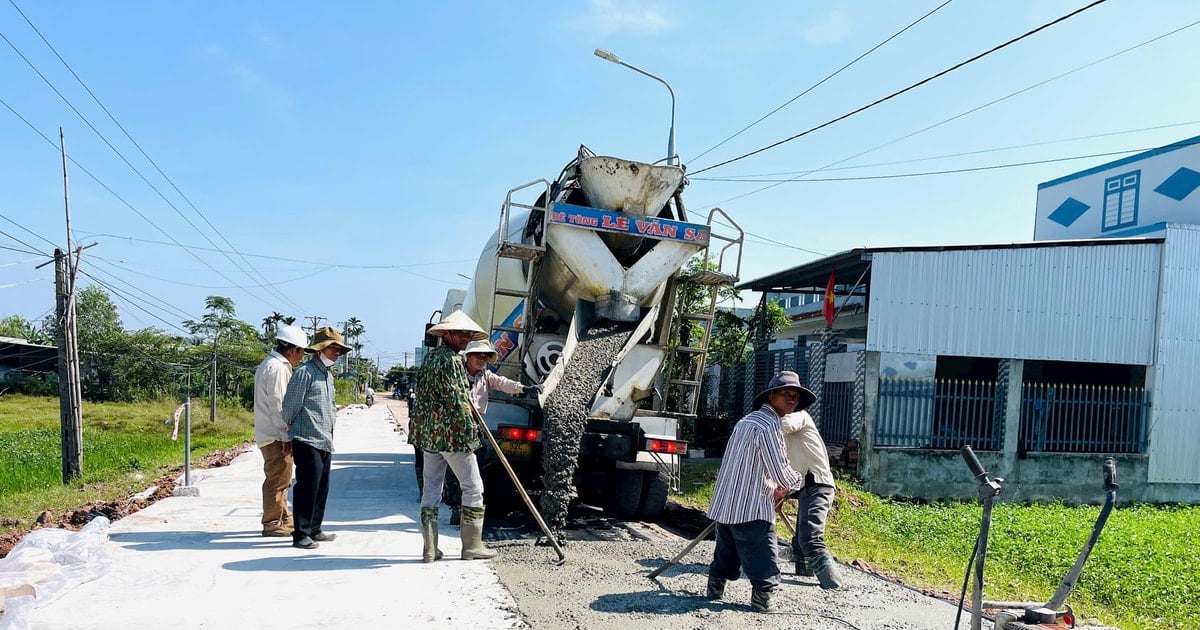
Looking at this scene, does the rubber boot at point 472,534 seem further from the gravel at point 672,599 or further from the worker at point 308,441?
the worker at point 308,441

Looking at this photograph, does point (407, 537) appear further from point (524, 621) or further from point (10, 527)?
point (10, 527)

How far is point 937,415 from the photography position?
12.1m

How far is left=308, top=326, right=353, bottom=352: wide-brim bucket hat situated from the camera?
6179 millimetres

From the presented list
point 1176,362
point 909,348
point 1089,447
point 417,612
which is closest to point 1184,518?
point 1089,447

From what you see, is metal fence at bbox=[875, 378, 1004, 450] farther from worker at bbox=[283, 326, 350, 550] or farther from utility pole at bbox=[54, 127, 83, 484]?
utility pole at bbox=[54, 127, 83, 484]

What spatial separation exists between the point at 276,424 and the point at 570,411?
2267 mm

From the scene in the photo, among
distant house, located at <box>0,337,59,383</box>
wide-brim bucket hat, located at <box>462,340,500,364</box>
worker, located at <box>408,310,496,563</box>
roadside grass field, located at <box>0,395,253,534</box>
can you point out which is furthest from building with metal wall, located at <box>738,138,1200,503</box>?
distant house, located at <box>0,337,59,383</box>

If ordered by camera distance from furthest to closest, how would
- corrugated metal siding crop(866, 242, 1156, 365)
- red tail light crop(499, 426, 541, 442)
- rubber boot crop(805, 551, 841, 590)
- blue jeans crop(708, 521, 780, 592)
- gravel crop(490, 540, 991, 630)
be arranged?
corrugated metal siding crop(866, 242, 1156, 365)
red tail light crop(499, 426, 541, 442)
rubber boot crop(805, 551, 841, 590)
blue jeans crop(708, 521, 780, 592)
gravel crop(490, 540, 991, 630)

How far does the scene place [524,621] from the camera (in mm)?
Answer: 4355

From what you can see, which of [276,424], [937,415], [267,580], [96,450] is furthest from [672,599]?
[96,450]

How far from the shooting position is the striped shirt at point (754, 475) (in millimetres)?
4703

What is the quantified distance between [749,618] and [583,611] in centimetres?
92

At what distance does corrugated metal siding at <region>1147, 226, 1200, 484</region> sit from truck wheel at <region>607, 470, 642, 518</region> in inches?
369

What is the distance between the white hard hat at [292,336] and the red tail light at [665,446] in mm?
3066
